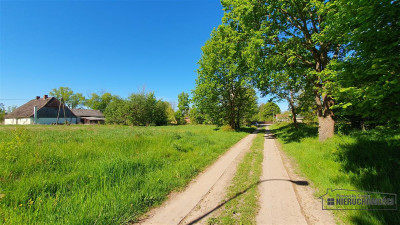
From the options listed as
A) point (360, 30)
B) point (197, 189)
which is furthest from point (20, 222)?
point (360, 30)

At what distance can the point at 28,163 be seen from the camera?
15.7 feet

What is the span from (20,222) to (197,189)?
3.70 meters

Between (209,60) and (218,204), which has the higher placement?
(209,60)

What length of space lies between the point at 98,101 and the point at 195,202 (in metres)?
95.1

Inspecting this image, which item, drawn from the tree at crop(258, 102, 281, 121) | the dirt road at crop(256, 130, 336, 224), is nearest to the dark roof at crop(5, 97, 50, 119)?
the dirt road at crop(256, 130, 336, 224)

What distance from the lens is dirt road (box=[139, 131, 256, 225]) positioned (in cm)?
320

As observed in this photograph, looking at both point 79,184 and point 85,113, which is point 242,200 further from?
point 85,113

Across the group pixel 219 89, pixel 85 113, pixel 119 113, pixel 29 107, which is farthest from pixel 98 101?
pixel 219 89

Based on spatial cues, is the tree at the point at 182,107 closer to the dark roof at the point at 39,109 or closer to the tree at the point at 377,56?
the dark roof at the point at 39,109

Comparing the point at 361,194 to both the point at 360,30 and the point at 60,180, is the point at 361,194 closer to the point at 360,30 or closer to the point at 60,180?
the point at 360,30

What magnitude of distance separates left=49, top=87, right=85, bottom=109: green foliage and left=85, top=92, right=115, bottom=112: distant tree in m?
3.09

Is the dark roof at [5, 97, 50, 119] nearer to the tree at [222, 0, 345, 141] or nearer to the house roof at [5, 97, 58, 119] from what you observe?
the house roof at [5, 97, 58, 119]

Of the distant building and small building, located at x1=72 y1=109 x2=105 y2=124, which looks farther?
small building, located at x1=72 y1=109 x2=105 y2=124

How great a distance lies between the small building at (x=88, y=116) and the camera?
59.8 metres
